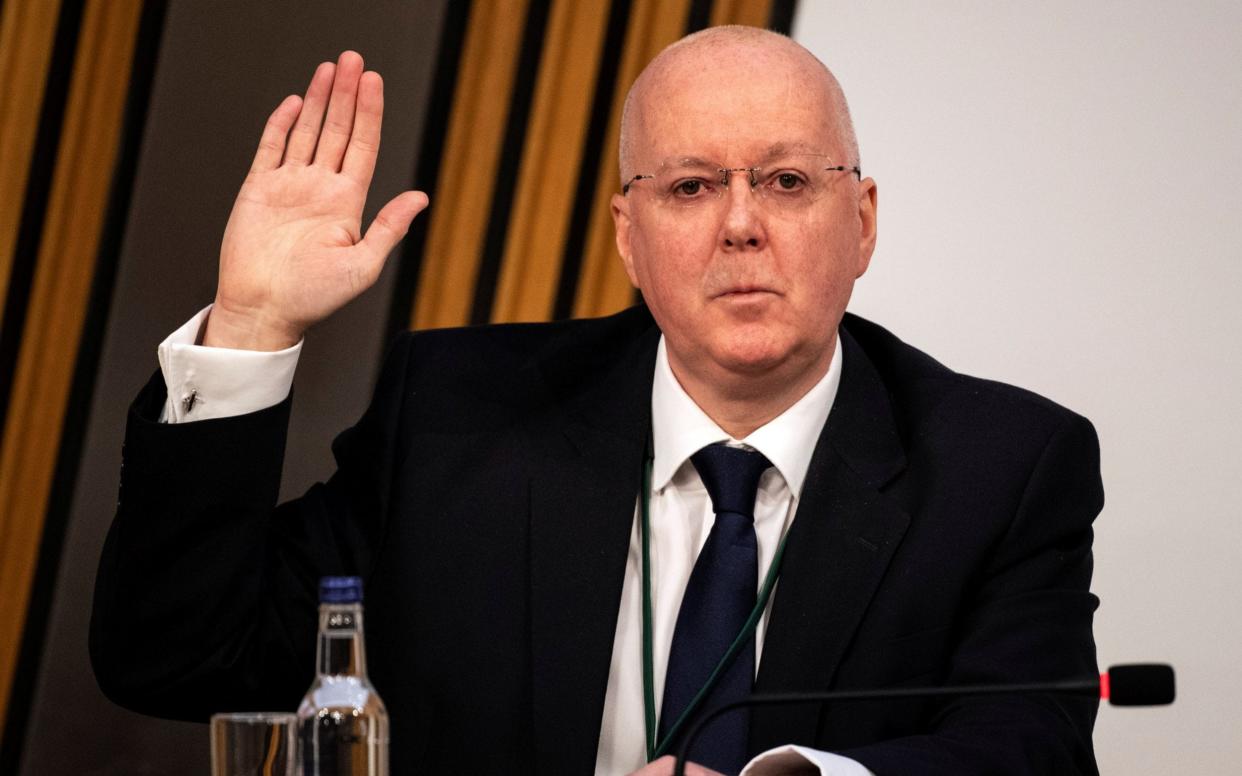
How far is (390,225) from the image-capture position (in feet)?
5.76

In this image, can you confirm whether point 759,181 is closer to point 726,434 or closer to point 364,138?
point 726,434

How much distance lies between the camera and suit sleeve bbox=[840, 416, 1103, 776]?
4.85 ft

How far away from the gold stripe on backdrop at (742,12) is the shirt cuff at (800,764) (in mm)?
1644

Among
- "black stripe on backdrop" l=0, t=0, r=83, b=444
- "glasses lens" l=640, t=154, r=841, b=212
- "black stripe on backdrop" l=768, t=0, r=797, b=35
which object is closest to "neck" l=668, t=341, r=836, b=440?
"glasses lens" l=640, t=154, r=841, b=212

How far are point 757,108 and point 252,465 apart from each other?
0.77m

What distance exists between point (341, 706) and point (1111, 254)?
1.76 m

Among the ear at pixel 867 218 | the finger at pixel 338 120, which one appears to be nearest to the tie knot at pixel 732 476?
the ear at pixel 867 218

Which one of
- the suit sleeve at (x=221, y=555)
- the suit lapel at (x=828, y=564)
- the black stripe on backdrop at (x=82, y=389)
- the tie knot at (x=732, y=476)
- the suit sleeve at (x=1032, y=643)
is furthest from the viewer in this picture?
the black stripe on backdrop at (x=82, y=389)

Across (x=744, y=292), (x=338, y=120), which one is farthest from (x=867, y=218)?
(x=338, y=120)

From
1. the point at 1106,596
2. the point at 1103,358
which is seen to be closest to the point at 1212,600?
the point at 1106,596

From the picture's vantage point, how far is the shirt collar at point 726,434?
1.85 meters

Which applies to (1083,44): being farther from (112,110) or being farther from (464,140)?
(112,110)

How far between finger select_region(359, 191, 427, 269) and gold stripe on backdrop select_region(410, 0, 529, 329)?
36.4 inches

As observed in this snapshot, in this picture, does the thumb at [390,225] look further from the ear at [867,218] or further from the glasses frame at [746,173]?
the ear at [867,218]
